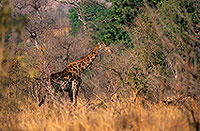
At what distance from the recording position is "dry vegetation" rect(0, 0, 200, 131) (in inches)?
181

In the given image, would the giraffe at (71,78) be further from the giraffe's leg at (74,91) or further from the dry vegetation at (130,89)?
the dry vegetation at (130,89)

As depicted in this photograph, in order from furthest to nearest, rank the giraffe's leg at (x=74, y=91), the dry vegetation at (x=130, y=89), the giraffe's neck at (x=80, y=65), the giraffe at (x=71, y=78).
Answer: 1. the giraffe's neck at (x=80, y=65)
2. the giraffe's leg at (x=74, y=91)
3. the giraffe at (x=71, y=78)
4. the dry vegetation at (x=130, y=89)

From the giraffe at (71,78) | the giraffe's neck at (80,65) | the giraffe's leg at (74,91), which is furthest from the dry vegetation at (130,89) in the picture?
the giraffe's neck at (80,65)

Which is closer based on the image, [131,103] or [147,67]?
[131,103]

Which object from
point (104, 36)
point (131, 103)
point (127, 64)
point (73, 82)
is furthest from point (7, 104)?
point (104, 36)

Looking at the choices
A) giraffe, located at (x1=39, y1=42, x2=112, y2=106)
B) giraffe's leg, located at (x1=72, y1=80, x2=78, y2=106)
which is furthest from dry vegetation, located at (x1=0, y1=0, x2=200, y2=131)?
giraffe's leg, located at (x1=72, y1=80, x2=78, y2=106)

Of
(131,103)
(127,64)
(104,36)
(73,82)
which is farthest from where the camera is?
(104,36)

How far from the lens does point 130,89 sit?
7.67 meters

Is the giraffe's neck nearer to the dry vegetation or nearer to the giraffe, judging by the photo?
the giraffe

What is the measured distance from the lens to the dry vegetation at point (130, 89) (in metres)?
4.59

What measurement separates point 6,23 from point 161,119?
2904mm

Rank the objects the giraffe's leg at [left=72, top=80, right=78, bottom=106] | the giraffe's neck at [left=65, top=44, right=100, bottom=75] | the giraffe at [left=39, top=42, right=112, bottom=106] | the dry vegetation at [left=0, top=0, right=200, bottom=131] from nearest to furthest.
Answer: the dry vegetation at [left=0, top=0, right=200, bottom=131], the giraffe at [left=39, top=42, right=112, bottom=106], the giraffe's leg at [left=72, top=80, right=78, bottom=106], the giraffe's neck at [left=65, top=44, right=100, bottom=75]

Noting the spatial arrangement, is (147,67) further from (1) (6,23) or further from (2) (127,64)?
(1) (6,23)

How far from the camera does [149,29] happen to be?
8930 millimetres
